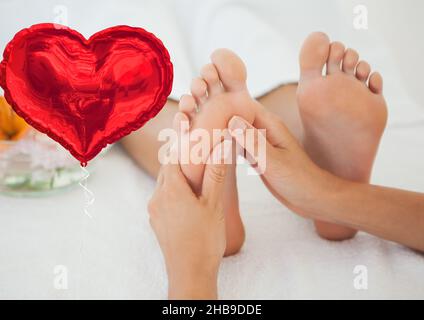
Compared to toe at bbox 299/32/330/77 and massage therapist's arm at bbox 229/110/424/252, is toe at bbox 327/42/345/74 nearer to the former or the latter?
toe at bbox 299/32/330/77

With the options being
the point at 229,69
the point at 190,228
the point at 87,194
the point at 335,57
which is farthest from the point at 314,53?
the point at 87,194

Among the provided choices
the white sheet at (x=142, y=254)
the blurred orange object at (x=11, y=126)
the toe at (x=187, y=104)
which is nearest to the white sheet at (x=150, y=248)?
the white sheet at (x=142, y=254)

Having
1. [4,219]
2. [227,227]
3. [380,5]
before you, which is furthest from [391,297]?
[380,5]

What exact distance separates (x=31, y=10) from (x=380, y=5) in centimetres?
81

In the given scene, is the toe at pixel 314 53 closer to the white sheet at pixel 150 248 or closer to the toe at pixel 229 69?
the toe at pixel 229 69

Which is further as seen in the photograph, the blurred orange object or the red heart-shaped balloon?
the blurred orange object

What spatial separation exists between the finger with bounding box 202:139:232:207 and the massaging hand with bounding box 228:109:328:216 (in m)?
0.04

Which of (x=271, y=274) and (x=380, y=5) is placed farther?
(x=380, y=5)

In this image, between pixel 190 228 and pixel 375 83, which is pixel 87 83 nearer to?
pixel 190 228

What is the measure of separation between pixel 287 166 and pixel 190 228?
16cm

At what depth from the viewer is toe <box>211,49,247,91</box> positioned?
711 millimetres

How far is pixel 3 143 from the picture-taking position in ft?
2.77

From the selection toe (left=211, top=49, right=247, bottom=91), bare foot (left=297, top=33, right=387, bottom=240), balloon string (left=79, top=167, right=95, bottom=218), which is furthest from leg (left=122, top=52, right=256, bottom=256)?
balloon string (left=79, top=167, right=95, bottom=218)
